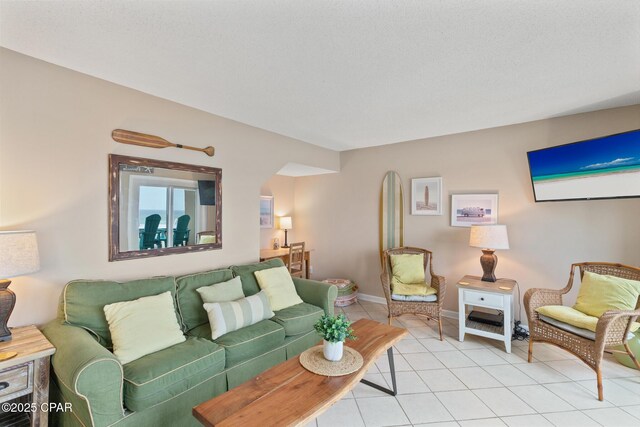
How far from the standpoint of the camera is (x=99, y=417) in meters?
1.45

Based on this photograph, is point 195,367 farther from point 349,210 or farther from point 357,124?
point 349,210

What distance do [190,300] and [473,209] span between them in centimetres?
344

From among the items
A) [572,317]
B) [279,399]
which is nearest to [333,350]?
[279,399]

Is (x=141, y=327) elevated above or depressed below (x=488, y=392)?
above

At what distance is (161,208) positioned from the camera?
101 inches

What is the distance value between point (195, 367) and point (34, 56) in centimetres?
233

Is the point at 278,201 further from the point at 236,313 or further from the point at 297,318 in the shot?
the point at 236,313

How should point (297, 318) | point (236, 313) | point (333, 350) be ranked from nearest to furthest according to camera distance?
point (333, 350), point (236, 313), point (297, 318)

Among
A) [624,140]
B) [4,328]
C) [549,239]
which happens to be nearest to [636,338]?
[549,239]

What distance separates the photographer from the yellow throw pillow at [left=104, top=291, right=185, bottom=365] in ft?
5.92

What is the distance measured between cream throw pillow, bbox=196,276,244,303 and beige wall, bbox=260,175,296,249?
2.34m

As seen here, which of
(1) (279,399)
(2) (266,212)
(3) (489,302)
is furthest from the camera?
(2) (266,212)

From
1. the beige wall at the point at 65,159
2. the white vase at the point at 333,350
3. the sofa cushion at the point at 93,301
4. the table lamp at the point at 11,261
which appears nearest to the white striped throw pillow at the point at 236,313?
the sofa cushion at the point at 93,301

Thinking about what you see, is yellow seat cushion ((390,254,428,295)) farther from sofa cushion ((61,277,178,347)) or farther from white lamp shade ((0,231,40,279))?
white lamp shade ((0,231,40,279))
